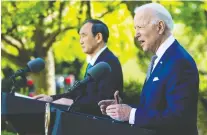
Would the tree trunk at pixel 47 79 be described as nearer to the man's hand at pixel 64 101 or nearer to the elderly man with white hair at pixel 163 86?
the man's hand at pixel 64 101

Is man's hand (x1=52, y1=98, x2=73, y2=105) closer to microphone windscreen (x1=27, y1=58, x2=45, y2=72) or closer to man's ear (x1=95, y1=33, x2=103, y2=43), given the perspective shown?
microphone windscreen (x1=27, y1=58, x2=45, y2=72)

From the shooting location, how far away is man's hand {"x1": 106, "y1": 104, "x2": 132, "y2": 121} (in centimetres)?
176

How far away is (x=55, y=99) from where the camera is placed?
2.72m

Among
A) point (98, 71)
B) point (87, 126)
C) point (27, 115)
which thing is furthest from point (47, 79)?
point (87, 126)

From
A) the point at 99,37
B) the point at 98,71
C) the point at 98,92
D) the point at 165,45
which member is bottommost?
the point at 98,92

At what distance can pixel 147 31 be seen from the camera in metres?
1.84

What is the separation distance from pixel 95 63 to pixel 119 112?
103 cm

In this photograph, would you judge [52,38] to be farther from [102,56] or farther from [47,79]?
[102,56]

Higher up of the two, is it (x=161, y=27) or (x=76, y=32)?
(x=76, y=32)

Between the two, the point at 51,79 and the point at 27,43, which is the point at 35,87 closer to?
the point at 51,79

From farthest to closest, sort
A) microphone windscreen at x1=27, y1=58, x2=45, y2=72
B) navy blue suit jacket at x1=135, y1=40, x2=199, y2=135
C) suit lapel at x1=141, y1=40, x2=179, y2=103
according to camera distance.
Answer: microphone windscreen at x1=27, y1=58, x2=45, y2=72 < suit lapel at x1=141, y1=40, x2=179, y2=103 < navy blue suit jacket at x1=135, y1=40, x2=199, y2=135

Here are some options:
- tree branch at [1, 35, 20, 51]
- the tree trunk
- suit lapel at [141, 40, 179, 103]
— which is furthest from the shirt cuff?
tree branch at [1, 35, 20, 51]

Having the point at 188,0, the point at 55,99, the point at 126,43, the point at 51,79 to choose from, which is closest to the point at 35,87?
the point at 51,79

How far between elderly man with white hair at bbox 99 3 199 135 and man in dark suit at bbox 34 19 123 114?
0.75 meters
